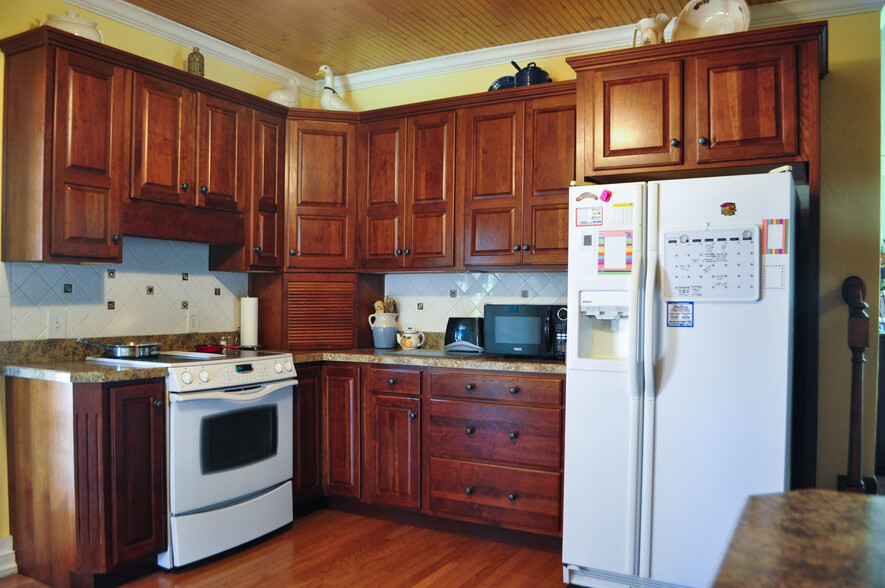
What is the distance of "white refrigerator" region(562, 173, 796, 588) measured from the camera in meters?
2.42

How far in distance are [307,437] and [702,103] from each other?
2565 mm

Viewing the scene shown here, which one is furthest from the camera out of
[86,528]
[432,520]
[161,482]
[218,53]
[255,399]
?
[218,53]

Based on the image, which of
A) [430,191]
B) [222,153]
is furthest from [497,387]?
[222,153]

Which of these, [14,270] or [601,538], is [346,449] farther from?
[14,270]

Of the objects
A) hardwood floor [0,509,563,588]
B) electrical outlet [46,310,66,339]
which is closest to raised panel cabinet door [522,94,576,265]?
hardwood floor [0,509,563,588]

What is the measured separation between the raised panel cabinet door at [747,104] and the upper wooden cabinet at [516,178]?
28.9 inches

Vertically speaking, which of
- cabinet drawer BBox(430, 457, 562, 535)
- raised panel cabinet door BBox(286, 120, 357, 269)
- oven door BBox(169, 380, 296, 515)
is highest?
raised panel cabinet door BBox(286, 120, 357, 269)

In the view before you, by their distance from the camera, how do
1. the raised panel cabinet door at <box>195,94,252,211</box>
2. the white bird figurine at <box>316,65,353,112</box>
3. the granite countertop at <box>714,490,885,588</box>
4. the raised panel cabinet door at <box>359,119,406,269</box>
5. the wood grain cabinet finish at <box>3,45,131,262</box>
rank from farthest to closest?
1. the white bird figurine at <box>316,65,353,112</box>
2. the raised panel cabinet door at <box>359,119,406,269</box>
3. the raised panel cabinet door at <box>195,94,252,211</box>
4. the wood grain cabinet finish at <box>3,45,131,262</box>
5. the granite countertop at <box>714,490,885,588</box>

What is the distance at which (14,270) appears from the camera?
2.88 m

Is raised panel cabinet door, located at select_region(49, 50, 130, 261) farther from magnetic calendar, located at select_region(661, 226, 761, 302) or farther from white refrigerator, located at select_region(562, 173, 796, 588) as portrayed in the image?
magnetic calendar, located at select_region(661, 226, 761, 302)

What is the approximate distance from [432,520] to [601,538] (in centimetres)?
105

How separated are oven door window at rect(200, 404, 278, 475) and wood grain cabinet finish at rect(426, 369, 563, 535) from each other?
0.81 m

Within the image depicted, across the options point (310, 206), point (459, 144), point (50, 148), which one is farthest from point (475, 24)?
point (50, 148)

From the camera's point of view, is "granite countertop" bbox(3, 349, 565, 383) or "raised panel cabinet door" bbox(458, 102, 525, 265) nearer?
"granite countertop" bbox(3, 349, 565, 383)
